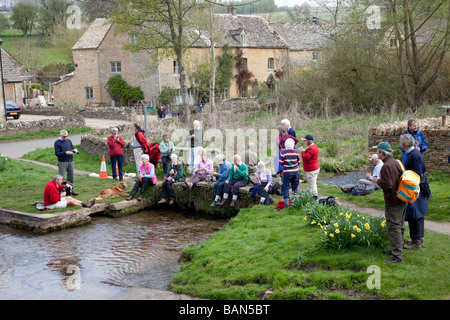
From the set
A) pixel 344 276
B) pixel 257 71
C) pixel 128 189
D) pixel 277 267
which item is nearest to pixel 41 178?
pixel 128 189

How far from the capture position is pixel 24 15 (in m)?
79.4

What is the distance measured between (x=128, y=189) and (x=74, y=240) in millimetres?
3876

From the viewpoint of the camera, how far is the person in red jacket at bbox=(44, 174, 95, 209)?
13.1 meters

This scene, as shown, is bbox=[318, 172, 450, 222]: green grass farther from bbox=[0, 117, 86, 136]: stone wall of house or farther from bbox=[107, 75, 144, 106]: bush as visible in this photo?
bbox=[107, 75, 144, 106]: bush

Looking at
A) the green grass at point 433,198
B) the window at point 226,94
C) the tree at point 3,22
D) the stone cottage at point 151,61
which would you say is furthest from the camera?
the tree at point 3,22

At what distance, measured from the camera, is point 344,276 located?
698 cm

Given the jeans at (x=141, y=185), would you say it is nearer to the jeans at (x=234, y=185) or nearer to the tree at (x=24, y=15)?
the jeans at (x=234, y=185)

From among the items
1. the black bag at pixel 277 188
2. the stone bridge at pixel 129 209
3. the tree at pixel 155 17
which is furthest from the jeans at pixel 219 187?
the tree at pixel 155 17

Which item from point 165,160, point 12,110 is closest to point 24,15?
point 12,110

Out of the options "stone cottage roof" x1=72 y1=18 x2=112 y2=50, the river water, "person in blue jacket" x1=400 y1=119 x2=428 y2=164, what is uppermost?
"stone cottage roof" x1=72 y1=18 x2=112 y2=50

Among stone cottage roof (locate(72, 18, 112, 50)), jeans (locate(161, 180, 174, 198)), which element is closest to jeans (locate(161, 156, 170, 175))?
jeans (locate(161, 180, 174, 198))

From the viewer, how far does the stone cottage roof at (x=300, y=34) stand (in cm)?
5481

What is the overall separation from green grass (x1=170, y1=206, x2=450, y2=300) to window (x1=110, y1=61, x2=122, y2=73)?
37.9 meters

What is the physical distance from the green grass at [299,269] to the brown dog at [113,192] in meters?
5.40
